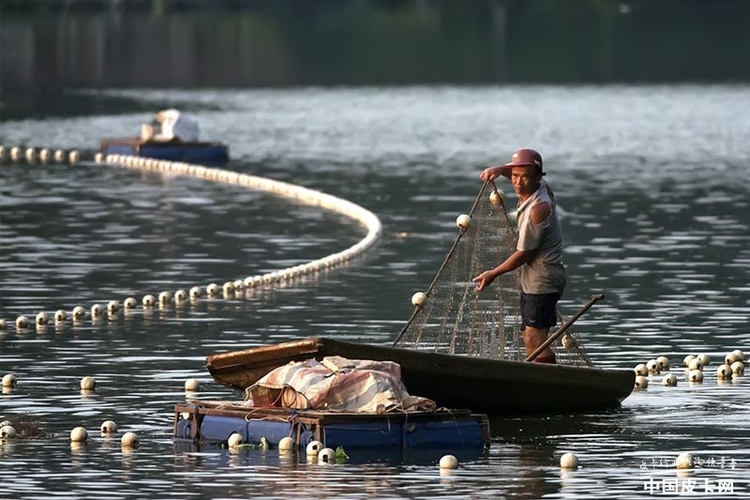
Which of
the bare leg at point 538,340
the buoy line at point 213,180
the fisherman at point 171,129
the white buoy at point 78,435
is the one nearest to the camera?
the white buoy at point 78,435

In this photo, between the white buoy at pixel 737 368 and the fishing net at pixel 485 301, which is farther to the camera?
the white buoy at pixel 737 368

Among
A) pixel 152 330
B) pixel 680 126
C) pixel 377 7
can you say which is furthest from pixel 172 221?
pixel 377 7

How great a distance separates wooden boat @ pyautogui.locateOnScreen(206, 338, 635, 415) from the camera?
16684 millimetres

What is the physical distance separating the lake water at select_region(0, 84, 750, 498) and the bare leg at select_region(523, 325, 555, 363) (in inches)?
25.1

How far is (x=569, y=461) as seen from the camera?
1541 cm

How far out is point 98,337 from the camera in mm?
22406

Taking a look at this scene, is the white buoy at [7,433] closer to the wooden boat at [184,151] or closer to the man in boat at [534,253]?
the man in boat at [534,253]

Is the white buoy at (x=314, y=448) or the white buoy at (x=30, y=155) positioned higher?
the white buoy at (x=30, y=155)

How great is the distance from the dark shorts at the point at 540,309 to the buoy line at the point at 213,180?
680 cm

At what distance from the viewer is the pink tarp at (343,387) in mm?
15938

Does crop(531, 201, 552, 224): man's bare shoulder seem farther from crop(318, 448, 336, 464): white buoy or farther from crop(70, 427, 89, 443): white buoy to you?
crop(70, 427, 89, 443): white buoy

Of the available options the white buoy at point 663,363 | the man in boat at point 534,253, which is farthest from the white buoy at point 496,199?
the white buoy at point 663,363

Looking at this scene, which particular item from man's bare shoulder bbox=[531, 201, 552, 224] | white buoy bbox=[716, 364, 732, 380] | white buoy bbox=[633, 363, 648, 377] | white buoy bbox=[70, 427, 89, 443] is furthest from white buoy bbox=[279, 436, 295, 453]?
white buoy bbox=[716, 364, 732, 380]

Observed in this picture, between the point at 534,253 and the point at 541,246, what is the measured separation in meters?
0.08
